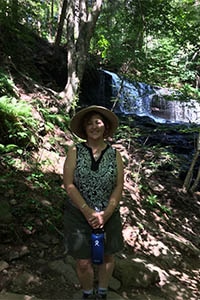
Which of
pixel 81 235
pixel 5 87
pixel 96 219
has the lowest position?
pixel 81 235

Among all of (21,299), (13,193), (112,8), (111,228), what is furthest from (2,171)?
(112,8)

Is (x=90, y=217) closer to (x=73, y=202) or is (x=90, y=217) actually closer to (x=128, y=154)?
(x=73, y=202)

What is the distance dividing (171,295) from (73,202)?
218cm

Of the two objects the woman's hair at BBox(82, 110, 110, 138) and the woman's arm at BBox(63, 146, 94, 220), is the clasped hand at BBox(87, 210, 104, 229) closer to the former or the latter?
the woman's arm at BBox(63, 146, 94, 220)

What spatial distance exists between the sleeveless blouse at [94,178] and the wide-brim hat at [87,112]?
1.05 feet

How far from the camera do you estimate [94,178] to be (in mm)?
2896

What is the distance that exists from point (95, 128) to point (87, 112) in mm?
189

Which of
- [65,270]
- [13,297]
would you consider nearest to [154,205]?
[65,270]

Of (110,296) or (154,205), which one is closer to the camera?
(110,296)

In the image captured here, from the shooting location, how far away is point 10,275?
3.54 m

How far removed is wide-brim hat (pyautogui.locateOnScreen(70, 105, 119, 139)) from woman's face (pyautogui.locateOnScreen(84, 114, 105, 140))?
0.07 metres

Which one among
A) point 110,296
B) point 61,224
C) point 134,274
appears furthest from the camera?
point 61,224

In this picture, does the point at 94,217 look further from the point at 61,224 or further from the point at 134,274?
the point at 61,224

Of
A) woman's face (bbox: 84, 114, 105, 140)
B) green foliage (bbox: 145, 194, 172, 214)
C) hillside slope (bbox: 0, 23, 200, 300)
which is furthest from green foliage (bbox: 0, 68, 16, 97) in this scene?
woman's face (bbox: 84, 114, 105, 140)
